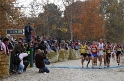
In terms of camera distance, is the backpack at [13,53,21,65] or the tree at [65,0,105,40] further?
the tree at [65,0,105,40]

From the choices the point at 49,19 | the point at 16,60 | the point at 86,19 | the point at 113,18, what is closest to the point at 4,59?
the point at 16,60

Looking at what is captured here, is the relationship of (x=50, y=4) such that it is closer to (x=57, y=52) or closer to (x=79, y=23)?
(x=79, y=23)

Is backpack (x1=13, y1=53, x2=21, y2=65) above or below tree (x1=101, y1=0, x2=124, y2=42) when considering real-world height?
below

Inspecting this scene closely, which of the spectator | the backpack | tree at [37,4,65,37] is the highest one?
tree at [37,4,65,37]

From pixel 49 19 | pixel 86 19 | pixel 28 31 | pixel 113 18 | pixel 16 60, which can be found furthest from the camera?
pixel 113 18

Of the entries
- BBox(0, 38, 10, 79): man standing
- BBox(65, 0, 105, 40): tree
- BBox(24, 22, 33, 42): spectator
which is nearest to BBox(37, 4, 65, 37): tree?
BBox(65, 0, 105, 40): tree

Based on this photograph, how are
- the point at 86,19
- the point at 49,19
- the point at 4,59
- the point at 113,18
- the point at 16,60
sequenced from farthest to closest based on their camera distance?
1. the point at 113,18
2. the point at 86,19
3. the point at 49,19
4. the point at 16,60
5. the point at 4,59

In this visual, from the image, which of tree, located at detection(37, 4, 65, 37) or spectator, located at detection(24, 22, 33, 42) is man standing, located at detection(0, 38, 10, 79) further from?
tree, located at detection(37, 4, 65, 37)

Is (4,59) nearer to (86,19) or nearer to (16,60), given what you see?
(16,60)

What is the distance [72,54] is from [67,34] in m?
28.5

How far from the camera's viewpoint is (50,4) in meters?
42.1

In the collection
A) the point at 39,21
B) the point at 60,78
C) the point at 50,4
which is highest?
the point at 50,4

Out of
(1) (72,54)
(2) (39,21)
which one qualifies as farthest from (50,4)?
(1) (72,54)

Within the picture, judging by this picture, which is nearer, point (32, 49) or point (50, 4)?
point (32, 49)
